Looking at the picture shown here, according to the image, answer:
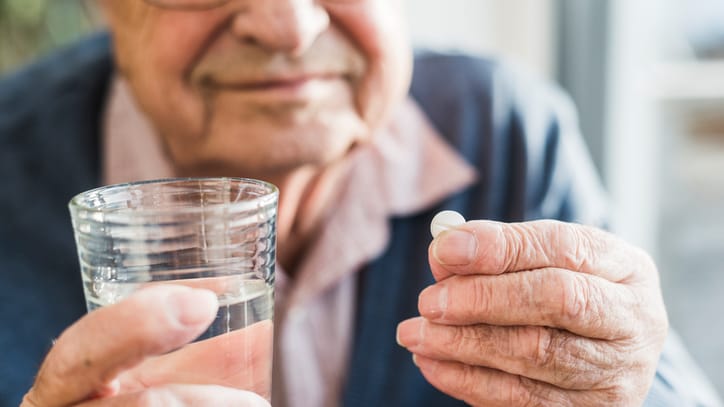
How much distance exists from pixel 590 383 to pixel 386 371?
1.96 ft

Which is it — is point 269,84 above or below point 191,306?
above

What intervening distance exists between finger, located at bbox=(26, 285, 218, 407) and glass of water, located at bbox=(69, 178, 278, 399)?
0.10 ft

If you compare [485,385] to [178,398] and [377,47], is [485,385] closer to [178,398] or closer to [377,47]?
[178,398]

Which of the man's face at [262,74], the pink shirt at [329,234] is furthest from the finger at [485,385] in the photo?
the pink shirt at [329,234]

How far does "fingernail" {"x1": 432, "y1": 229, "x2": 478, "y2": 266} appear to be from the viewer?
0.60 m

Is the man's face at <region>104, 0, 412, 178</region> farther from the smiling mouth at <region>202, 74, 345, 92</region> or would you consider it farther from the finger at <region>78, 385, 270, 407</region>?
the finger at <region>78, 385, 270, 407</region>

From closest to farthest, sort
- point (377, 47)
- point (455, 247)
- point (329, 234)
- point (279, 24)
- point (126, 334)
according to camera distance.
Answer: point (126, 334)
point (455, 247)
point (279, 24)
point (377, 47)
point (329, 234)

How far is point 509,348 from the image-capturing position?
0.65m

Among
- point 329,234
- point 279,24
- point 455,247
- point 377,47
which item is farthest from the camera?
point 329,234

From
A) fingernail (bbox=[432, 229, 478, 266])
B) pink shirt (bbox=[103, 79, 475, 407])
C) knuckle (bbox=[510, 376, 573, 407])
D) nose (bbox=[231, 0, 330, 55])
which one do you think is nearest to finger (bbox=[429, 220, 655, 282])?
fingernail (bbox=[432, 229, 478, 266])

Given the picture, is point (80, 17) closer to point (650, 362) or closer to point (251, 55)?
point (251, 55)

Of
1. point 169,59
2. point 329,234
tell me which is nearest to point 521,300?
point 169,59

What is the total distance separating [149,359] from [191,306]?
0.07 meters

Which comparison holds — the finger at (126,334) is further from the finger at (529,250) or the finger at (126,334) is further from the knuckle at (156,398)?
the finger at (529,250)
